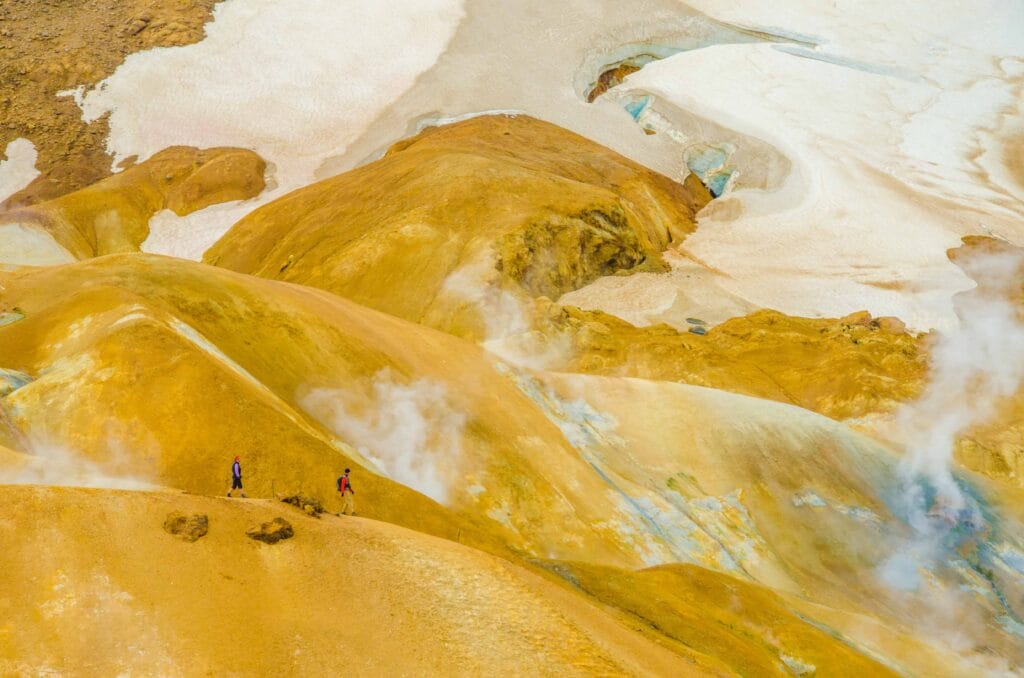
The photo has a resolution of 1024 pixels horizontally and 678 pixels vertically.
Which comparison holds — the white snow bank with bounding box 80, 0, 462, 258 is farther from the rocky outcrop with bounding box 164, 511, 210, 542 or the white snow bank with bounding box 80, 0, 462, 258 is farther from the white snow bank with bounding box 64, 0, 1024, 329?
the rocky outcrop with bounding box 164, 511, 210, 542

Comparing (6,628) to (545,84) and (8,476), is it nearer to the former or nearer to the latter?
(8,476)

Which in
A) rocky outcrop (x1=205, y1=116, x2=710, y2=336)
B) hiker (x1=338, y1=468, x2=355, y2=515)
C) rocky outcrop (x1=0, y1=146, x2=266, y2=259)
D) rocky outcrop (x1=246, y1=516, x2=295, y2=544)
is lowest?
rocky outcrop (x1=0, y1=146, x2=266, y2=259)

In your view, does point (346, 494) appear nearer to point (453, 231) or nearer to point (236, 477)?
point (236, 477)

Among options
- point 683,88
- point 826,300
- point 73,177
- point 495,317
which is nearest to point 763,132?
point 683,88

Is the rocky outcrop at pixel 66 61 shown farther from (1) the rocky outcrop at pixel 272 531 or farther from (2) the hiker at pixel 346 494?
(1) the rocky outcrop at pixel 272 531

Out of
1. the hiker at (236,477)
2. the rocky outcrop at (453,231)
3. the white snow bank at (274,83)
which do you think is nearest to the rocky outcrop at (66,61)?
the white snow bank at (274,83)

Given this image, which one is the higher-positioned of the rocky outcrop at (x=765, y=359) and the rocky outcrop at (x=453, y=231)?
the rocky outcrop at (x=453, y=231)

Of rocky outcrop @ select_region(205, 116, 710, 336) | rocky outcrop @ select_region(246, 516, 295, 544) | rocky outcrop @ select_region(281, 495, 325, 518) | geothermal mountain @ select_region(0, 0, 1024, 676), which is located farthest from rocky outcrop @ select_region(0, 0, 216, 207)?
rocky outcrop @ select_region(246, 516, 295, 544)
